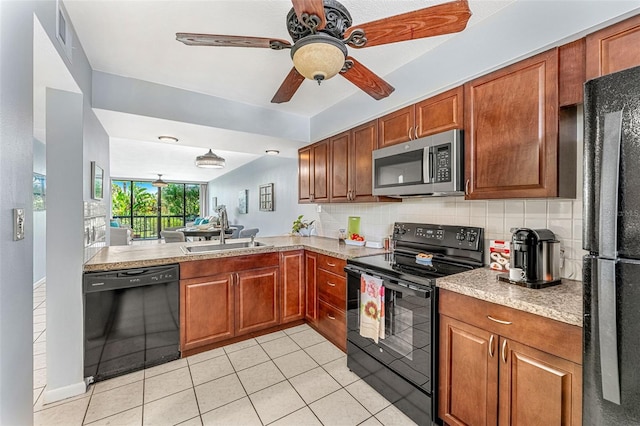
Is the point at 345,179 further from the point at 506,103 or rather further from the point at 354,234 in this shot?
the point at 506,103

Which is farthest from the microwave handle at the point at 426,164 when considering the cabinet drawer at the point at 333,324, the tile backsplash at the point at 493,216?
the cabinet drawer at the point at 333,324

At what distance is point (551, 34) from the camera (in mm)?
1432

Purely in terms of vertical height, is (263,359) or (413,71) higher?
(413,71)

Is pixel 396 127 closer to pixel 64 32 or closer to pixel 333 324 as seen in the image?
pixel 333 324

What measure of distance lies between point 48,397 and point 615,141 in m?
3.29

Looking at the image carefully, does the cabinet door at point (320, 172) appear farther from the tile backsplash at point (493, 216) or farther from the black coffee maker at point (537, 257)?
the black coffee maker at point (537, 257)

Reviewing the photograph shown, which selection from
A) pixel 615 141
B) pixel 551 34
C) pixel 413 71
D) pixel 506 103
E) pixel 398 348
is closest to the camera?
pixel 615 141

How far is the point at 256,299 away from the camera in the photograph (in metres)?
2.76

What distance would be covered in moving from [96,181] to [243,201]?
5459 mm

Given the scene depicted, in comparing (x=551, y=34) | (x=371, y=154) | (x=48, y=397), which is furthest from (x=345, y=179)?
(x=48, y=397)

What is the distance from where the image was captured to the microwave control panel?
1854 millimetres

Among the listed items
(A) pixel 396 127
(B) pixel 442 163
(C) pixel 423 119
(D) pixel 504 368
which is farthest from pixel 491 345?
(A) pixel 396 127

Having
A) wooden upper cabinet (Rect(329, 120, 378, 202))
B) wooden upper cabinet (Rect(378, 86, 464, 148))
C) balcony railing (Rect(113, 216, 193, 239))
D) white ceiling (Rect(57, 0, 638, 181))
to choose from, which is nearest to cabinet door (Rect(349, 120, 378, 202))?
wooden upper cabinet (Rect(329, 120, 378, 202))

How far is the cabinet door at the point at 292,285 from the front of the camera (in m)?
2.93
